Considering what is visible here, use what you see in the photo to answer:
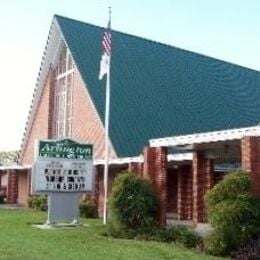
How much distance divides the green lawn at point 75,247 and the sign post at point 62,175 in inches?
98.3

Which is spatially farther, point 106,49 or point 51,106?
point 51,106

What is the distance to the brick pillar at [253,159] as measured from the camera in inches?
594

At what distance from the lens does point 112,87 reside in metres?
33.9

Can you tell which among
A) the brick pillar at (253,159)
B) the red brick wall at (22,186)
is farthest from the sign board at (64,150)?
the red brick wall at (22,186)

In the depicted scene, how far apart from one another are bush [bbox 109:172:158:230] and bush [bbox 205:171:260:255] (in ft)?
12.5

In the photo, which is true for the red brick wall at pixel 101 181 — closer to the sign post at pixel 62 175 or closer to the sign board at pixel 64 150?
the sign post at pixel 62 175

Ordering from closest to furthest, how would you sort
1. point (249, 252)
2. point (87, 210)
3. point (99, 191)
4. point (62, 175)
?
point (249, 252) → point (62, 175) → point (87, 210) → point (99, 191)

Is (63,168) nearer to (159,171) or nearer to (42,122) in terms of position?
(159,171)

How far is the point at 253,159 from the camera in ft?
50.1

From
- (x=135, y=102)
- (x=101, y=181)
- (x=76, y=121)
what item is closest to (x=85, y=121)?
(x=76, y=121)

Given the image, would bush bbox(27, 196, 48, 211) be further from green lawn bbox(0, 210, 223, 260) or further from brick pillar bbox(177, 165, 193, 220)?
green lawn bbox(0, 210, 223, 260)

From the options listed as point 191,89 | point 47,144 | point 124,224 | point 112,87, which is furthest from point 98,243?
point 191,89

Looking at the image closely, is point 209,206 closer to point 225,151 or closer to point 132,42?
point 225,151

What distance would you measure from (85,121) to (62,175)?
1192 cm
